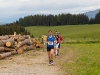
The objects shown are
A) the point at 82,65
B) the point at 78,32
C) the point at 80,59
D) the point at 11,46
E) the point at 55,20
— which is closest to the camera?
the point at 82,65

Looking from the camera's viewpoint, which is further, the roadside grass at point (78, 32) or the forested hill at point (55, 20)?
the forested hill at point (55, 20)

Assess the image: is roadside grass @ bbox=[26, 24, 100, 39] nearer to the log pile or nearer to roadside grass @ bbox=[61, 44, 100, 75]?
the log pile

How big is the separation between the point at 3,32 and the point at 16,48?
171 ft

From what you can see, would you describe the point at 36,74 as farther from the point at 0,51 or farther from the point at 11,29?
the point at 11,29

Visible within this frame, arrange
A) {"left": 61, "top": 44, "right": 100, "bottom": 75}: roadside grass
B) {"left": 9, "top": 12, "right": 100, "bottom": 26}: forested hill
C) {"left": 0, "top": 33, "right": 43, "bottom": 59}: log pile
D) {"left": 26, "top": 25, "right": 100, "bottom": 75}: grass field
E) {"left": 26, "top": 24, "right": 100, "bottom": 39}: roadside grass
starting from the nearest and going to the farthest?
{"left": 61, "top": 44, "right": 100, "bottom": 75}: roadside grass → {"left": 26, "top": 25, "right": 100, "bottom": 75}: grass field → {"left": 0, "top": 33, "right": 43, "bottom": 59}: log pile → {"left": 26, "top": 24, "right": 100, "bottom": 39}: roadside grass → {"left": 9, "top": 12, "right": 100, "bottom": 26}: forested hill

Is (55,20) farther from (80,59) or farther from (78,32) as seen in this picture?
(80,59)

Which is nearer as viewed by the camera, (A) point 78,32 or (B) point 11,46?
(B) point 11,46

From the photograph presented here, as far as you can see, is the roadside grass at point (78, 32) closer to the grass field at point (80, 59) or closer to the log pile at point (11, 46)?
the grass field at point (80, 59)

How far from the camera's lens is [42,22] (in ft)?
460

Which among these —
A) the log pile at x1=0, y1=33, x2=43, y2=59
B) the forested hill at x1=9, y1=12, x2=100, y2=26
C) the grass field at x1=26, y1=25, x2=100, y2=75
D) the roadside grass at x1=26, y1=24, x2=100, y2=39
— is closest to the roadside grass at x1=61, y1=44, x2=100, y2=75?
the grass field at x1=26, y1=25, x2=100, y2=75

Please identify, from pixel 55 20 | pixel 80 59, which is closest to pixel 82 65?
pixel 80 59

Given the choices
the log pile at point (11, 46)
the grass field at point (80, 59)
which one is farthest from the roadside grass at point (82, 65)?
the log pile at point (11, 46)

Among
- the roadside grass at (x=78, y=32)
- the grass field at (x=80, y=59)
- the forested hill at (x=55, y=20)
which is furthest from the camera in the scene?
the forested hill at (x=55, y=20)

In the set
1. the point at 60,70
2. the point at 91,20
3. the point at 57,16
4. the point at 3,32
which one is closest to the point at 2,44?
the point at 60,70
